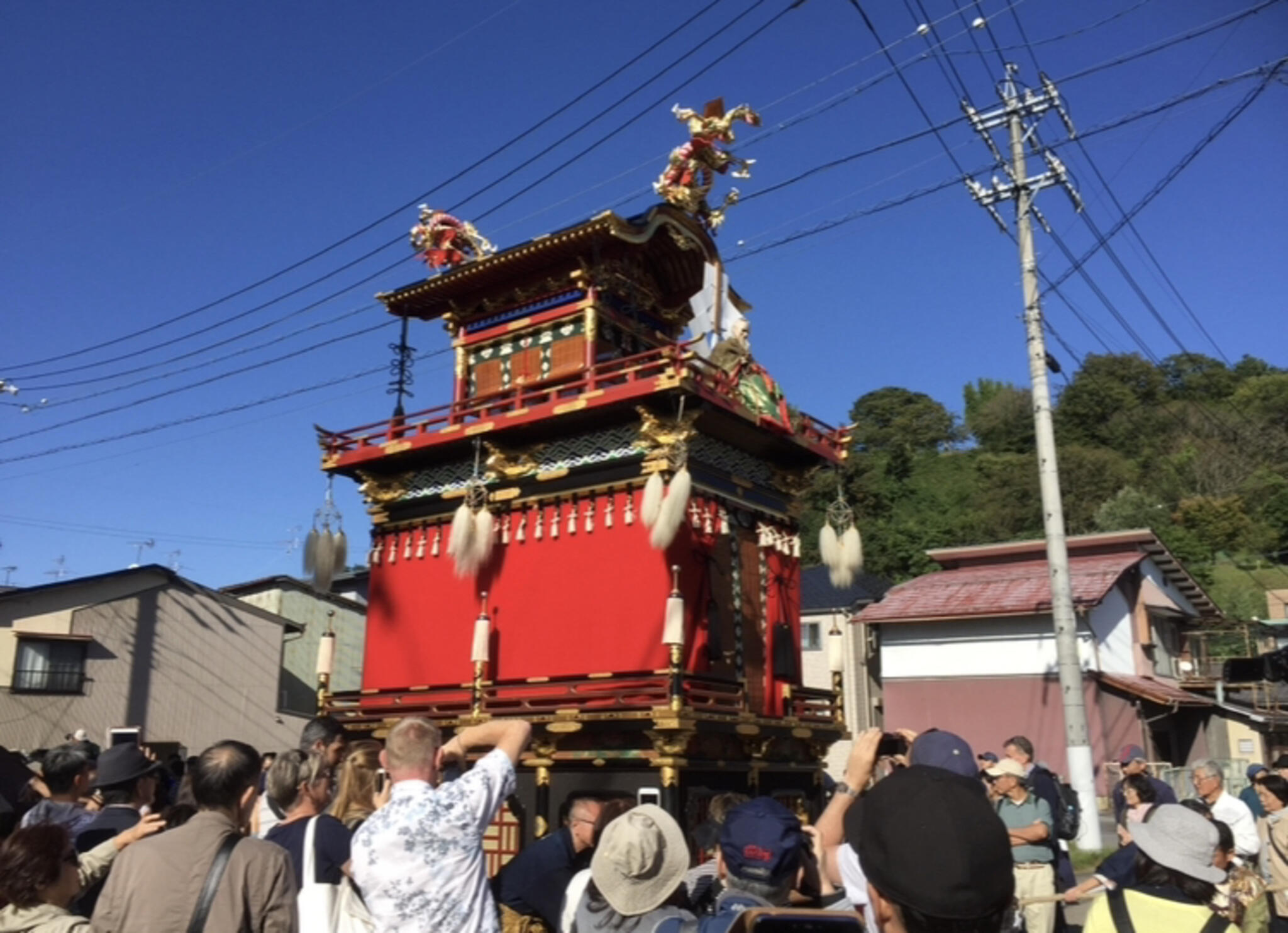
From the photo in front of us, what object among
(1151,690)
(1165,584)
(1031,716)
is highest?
(1165,584)

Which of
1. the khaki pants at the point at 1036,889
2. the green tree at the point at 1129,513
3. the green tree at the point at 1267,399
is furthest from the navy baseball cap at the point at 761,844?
the green tree at the point at 1267,399

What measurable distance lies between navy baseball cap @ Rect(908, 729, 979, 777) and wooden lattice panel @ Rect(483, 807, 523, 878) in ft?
40.7

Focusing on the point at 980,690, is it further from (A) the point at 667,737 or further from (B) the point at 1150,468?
(B) the point at 1150,468

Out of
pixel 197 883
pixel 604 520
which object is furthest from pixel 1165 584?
pixel 197 883

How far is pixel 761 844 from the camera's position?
3.73 meters

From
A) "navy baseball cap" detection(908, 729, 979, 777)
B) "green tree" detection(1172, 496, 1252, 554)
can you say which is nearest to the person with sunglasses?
"navy baseball cap" detection(908, 729, 979, 777)

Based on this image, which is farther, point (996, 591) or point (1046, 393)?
point (996, 591)

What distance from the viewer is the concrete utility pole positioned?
15914 mm

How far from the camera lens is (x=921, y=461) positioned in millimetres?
64562

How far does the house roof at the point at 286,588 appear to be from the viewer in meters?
33.4

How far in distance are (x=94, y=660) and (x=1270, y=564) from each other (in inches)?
1857

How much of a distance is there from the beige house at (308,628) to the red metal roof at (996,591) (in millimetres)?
17352

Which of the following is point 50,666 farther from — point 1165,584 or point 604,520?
point 1165,584

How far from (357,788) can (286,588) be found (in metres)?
30.2
